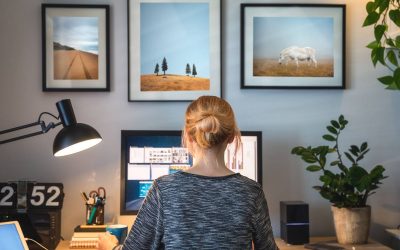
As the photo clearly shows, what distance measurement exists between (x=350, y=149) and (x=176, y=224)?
1333mm

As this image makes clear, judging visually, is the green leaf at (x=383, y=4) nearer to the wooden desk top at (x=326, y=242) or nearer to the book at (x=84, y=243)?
the wooden desk top at (x=326, y=242)

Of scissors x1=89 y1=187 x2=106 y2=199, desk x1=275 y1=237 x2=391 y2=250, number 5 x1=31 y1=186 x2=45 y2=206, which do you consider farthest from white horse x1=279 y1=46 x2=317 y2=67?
number 5 x1=31 y1=186 x2=45 y2=206

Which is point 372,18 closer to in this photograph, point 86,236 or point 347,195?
point 347,195

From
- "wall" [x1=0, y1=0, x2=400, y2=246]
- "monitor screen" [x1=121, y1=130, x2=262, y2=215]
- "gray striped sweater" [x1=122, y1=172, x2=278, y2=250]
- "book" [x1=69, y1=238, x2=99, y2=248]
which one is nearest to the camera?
"gray striped sweater" [x1=122, y1=172, x2=278, y2=250]

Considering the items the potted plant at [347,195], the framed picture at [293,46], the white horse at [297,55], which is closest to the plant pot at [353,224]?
the potted plant at [347,195]

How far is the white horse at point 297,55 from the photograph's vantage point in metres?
2.68

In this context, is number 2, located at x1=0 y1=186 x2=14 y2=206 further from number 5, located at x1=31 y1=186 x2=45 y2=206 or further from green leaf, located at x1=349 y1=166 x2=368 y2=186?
green leaf, located at x1=349 y1=166 x2=368 y2=186

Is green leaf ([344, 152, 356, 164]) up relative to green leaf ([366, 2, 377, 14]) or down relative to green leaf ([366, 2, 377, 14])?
down

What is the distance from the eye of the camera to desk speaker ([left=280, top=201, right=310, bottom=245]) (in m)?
2.43

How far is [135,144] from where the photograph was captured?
2.43 m

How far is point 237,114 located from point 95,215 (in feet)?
2.77

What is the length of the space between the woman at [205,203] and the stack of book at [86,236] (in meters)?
0.80

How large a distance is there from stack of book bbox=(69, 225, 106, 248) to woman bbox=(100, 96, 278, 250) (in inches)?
31.3

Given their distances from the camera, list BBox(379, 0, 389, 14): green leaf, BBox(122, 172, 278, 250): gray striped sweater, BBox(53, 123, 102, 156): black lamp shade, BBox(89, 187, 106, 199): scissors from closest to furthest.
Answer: BBox(122, 172, 278, 250): gray striped sweater < BBox(53, 123, 102, 156): black lamp shade < BBox(379, 0, 389, 14): green leaf < BBox(89, 187, 106, 199): scissors
